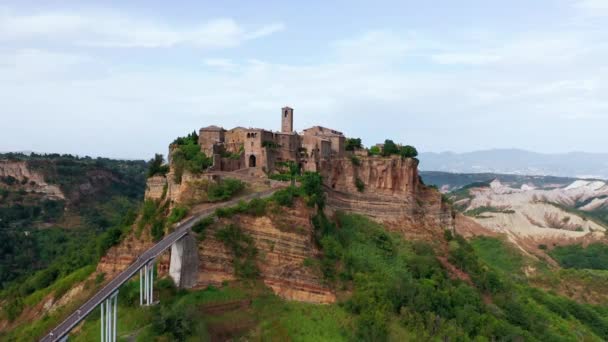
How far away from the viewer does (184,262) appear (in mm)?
32594

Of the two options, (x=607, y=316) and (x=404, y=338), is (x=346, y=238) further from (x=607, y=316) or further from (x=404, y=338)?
(x=607, y=316)

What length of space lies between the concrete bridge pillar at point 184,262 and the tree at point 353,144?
855 inches

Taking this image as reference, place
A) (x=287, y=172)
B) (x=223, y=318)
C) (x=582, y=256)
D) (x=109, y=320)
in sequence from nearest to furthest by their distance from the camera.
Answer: (x=109, y=320), (x=223, y=318), (x=287, y=172), (x=582, y=256)

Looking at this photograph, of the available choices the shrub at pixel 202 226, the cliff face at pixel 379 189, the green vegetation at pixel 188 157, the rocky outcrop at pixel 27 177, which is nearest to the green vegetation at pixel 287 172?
the cliff face at pixel 379 189

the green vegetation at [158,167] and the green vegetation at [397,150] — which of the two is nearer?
the green vegetation at [158,167]

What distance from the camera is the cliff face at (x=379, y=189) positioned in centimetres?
4653

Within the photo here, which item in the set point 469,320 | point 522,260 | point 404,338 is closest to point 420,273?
point 469,320

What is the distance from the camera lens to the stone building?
44.0 meters

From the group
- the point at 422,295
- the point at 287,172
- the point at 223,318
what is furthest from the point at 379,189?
the point at 223,318

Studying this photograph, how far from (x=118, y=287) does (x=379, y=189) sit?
26.8 metres

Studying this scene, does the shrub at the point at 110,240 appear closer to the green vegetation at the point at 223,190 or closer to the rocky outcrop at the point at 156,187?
the rocky outcrop at the point at 156,187

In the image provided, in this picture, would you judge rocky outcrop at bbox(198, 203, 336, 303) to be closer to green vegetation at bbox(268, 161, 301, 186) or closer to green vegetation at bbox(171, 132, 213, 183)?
green vegetation at bbox(268, 161, 301, 186)

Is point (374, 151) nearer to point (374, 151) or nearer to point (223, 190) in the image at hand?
point (374, 151)

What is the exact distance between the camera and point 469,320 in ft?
129
